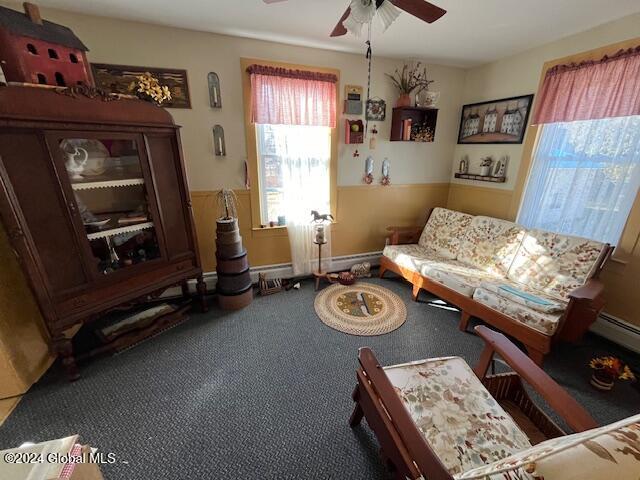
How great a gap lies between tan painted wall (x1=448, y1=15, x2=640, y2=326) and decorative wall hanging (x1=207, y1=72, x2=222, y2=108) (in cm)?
280

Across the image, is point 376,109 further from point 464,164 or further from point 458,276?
point 458,276

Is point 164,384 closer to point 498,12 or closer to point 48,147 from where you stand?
point 48,147

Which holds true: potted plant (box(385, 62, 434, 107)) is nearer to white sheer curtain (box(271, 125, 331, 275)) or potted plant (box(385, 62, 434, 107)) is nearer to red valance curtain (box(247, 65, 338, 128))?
red valance curtain (box(247, 65, 338, 128))

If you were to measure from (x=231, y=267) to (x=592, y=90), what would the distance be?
10.6 ft

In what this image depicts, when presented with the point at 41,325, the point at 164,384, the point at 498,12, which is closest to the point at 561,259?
the point at 498,12

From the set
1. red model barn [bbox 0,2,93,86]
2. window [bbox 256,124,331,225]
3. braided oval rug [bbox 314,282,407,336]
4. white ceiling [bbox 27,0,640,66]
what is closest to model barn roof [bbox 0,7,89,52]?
red model barn [bbox 0,2,93,86]

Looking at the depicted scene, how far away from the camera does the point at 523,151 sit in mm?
2549

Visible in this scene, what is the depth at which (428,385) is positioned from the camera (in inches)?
49.3

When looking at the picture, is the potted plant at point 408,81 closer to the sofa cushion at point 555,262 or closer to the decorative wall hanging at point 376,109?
the decorative wall hanging at point 376,109

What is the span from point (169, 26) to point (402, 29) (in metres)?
1.87

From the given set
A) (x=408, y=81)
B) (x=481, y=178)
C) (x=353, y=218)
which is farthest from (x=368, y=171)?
(x=481, y=178)

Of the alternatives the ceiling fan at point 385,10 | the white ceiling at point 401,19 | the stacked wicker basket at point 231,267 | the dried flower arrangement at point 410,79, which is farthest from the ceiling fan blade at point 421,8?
the stacked wicker basket at point 231,267

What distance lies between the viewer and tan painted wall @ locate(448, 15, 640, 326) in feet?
6.37

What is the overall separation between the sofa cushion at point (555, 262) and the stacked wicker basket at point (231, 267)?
2439 mm
